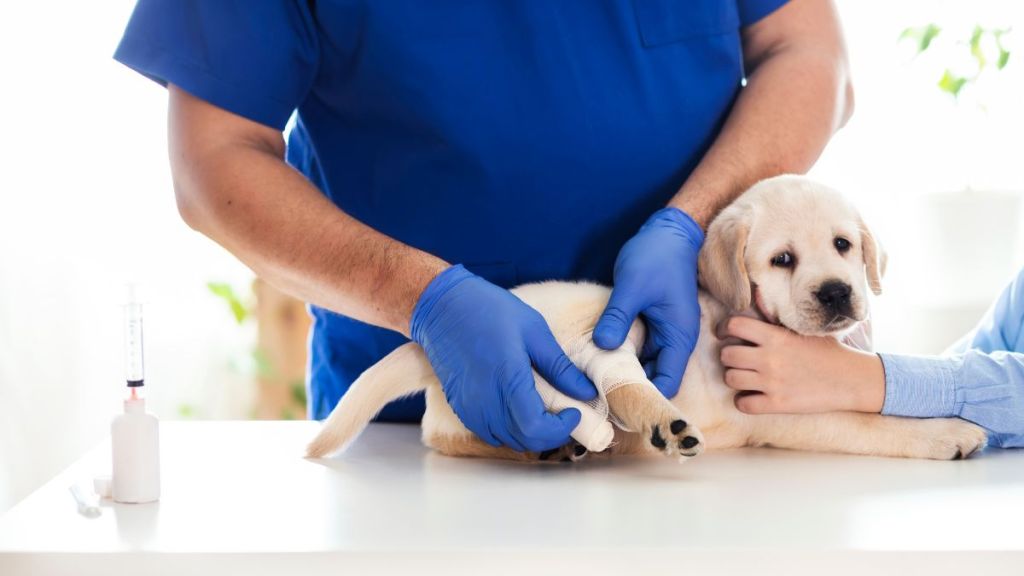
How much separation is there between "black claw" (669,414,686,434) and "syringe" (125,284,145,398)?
0.50m

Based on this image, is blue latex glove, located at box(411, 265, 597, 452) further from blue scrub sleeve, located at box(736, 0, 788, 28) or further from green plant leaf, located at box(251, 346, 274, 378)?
green plant leaf, located at box(251, 346, 274, 378)

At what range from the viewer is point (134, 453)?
0.95 meters

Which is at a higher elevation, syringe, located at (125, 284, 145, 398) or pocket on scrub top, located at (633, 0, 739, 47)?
pocket on scrub top, located at (633, 0, 739, 47)

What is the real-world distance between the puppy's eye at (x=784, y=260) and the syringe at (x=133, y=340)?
0.68 meters

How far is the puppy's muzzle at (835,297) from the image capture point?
44.3 inches

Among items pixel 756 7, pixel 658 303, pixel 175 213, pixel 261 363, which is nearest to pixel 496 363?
pixel 658 303

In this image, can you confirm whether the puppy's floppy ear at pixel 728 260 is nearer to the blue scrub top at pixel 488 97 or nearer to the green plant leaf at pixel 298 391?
the blue scrub top at pixel 488 97

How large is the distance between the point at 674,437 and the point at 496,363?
0.19 metres

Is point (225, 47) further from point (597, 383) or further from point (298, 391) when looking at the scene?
point (298, 391)

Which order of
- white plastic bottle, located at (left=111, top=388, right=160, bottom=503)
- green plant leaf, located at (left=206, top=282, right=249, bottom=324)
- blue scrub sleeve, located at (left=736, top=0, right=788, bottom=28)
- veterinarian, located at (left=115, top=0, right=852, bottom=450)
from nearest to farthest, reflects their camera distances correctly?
white plastic bottle, located at (left=111, top=388, right=160, bottom=503), veterinarian, located at (left=115, top=0, right=852, bottom=450), blue scrub sleeve, located at (left=736, top=0, right=788, bottom=28), green plant leaf, located at (left=206, top=282, right=249, bottom=324)

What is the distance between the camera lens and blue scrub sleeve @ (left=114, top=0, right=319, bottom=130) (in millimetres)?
1319

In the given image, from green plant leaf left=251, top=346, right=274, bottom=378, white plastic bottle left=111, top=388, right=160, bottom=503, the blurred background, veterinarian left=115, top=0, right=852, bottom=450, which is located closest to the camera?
white plastic bottle left=111, top=388, right=160, bottom=503

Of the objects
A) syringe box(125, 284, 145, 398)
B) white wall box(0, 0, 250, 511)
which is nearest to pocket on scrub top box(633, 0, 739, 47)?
syringe box(125, 284, 145, 398)

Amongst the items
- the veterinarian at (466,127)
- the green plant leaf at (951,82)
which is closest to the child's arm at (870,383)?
the veterinarian at (466,127)
